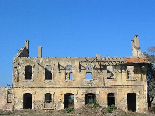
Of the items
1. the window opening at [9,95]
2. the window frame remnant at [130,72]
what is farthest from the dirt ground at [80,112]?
the window frame remnant at [130,72]

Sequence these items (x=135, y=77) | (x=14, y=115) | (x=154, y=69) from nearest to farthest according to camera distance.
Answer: (x=14, y=115), (x=135, y=77), (x=154, y=69)

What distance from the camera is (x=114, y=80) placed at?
29.9 metres

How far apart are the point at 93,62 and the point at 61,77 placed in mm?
4061

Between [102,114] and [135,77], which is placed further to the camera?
[135,77]

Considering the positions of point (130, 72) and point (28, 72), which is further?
point (28, 72)

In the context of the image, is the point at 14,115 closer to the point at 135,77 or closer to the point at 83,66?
the point at 83,66

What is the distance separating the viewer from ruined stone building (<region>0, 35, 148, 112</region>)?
29.8m

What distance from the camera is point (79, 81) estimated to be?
30141mm

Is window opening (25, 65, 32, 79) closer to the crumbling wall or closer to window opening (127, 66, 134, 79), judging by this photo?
the crumbling wall

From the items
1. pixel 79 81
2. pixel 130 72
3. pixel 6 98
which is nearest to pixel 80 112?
pixel 79 81

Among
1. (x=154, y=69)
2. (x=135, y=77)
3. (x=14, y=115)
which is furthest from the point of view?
(x=154, y=69)

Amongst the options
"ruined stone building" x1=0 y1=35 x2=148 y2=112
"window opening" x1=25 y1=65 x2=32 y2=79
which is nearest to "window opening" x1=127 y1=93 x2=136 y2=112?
"ruined stone building" x1=0 y1=35 x2=148 y2=112

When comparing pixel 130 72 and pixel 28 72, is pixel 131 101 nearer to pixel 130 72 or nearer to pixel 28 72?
pixel 130 72

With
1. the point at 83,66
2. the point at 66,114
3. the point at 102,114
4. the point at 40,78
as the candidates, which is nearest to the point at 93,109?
the point at 102,114
